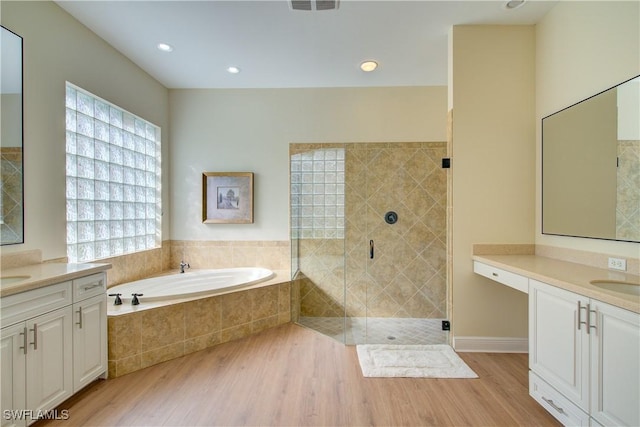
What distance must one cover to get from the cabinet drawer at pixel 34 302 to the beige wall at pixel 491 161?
2819mm

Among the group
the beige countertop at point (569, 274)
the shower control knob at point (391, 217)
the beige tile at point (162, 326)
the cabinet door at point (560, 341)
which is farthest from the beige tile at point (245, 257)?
the cabinet door at point (560, 341)

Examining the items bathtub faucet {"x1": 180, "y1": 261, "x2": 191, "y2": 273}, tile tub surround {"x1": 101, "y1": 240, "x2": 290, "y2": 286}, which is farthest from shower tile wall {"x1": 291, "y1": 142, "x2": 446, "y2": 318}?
bathtub faucet {"x1": 180, "y1": 261, "x2": 191, "y2": 273}

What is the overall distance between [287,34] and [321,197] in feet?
5.38

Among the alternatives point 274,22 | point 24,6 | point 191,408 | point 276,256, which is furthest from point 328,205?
point 24,6

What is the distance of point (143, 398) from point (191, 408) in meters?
0.37

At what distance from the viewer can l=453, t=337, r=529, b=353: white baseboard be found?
2537mm

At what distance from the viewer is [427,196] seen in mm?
3434

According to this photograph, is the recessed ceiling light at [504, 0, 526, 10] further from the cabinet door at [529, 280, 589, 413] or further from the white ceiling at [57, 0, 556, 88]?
the cabinet door at [529, 280, 589, 413]

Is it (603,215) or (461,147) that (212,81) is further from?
(603,215)

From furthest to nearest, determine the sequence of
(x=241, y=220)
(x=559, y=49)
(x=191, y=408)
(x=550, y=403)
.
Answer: (x=241, y=220), (x=559, y=49), (x=191, y=408), (x=550, y=403)

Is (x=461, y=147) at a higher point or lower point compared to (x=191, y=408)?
higher

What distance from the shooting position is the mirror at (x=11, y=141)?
6.11 feet

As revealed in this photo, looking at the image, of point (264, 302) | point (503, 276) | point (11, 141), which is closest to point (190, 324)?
point (264, 302)

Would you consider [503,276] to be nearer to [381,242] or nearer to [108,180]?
[381,242]
